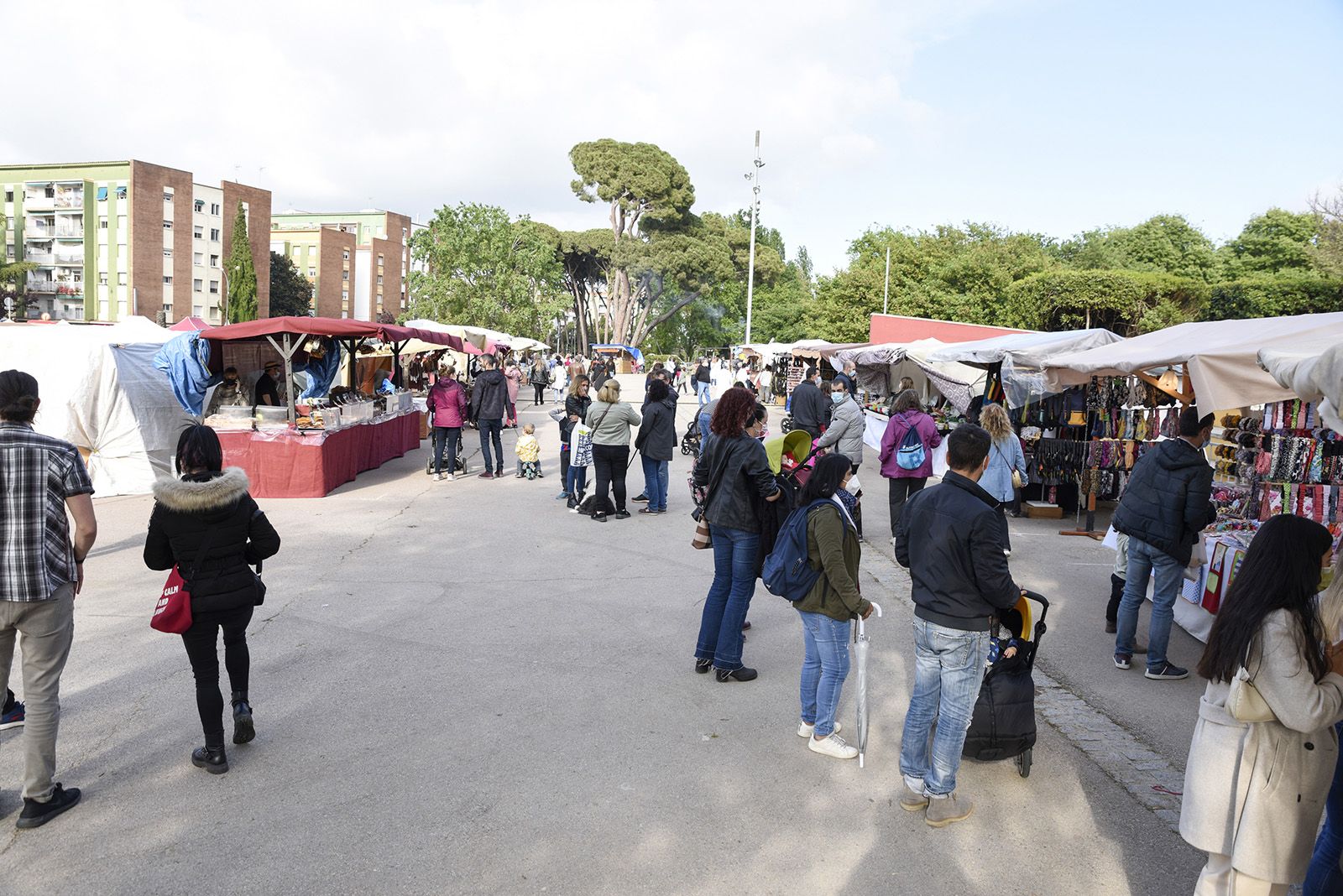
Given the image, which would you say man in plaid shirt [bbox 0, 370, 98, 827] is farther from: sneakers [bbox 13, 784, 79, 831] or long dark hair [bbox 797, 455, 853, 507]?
long dark hair [bbox 797, 455, 853, 507]

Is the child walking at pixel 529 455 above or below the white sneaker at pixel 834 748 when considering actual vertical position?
above

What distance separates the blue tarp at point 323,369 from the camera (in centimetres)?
1447

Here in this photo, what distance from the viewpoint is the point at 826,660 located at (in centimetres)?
459

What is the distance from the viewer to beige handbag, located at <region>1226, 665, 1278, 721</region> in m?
2.81

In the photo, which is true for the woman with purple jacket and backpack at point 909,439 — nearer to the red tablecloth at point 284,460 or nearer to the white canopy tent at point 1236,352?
the white canopy tent at point 1236,352

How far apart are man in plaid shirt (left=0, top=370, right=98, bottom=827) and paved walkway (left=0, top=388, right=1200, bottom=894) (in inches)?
9.5

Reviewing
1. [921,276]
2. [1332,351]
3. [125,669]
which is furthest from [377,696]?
[921,276]

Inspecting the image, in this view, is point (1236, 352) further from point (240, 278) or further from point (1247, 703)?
point (240, 278)

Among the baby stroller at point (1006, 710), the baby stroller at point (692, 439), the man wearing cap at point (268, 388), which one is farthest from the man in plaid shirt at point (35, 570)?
the man wearing cap at point (268, 388)

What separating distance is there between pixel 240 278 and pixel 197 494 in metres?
68.5

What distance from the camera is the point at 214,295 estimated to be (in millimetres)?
72812

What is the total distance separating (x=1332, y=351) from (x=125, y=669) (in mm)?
6500

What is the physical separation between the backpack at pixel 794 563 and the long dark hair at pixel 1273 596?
1.79 meters

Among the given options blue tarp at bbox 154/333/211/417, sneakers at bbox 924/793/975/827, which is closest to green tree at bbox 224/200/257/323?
blue tarp at bbox 154/333/211/417
